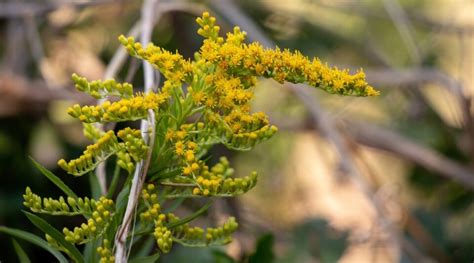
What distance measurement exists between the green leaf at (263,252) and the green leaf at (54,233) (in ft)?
1.17

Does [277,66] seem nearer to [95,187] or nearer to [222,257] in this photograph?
[95,187]

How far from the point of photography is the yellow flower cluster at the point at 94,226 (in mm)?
829

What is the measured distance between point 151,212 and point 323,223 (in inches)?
47.3

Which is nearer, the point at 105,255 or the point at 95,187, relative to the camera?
the point at 105,255

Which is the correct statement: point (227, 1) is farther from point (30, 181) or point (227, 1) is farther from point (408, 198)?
point (408, 198)

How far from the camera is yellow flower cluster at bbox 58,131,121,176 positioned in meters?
0.80

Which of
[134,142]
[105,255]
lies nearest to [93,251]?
[105,255]

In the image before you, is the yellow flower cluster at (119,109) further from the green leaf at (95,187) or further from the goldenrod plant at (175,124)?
the green leaf at (95,187)

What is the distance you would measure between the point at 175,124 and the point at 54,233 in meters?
0.18

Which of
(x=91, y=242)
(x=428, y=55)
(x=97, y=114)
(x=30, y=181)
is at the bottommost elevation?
(x=30, y=181)

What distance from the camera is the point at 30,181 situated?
2.33 metres

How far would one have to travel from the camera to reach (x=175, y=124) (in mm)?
842

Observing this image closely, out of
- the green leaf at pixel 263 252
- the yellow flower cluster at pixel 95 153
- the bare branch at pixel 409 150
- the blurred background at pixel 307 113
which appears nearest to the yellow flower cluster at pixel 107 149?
the yellow flower cluster at pixel 95 153

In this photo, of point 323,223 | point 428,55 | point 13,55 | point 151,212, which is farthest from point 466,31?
point 151,212
